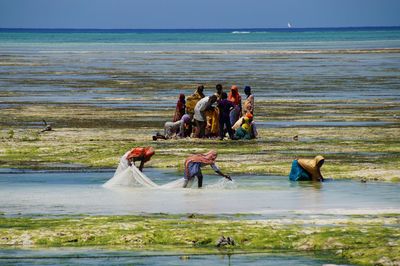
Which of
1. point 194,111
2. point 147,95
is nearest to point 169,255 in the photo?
point 194,111

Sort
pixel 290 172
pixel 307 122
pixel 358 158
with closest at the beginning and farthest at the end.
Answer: pixel 290 172 → pixel 358 158 → pixel 307 122

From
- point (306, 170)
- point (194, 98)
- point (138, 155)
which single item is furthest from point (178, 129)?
point (306, 170)

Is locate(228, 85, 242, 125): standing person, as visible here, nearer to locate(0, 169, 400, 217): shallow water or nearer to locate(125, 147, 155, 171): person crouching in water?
locate(0, 169, 400, 217): shallow water

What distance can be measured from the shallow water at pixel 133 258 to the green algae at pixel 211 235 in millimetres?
411

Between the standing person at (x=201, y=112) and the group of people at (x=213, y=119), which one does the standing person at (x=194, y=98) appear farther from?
the standing person at (x=201, y=112)

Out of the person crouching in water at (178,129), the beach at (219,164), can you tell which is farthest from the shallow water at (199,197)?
the person crouching in water at (178,129)

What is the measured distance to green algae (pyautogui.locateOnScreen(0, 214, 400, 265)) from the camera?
51.1 feet

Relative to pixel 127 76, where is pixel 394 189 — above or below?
below

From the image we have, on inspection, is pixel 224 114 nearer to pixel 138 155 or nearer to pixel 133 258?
pixel 138 155

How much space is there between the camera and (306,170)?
2323cm

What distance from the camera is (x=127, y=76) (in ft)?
235

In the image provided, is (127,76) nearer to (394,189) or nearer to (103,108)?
(103,108)

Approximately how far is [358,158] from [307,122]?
9873mm

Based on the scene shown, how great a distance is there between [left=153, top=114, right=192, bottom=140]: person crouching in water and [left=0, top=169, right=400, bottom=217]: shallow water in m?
6.83
